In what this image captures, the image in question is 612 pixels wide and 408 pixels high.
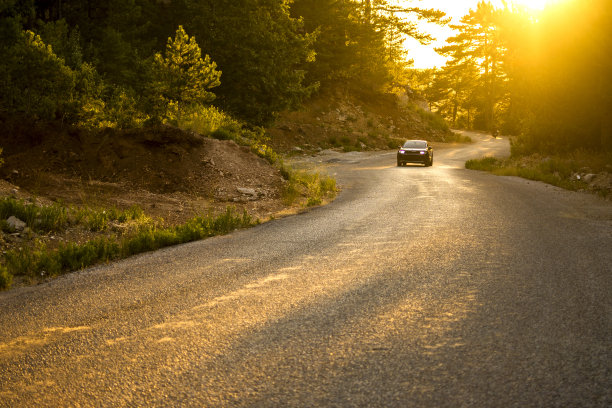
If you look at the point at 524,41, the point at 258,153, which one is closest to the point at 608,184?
the point at 524,41

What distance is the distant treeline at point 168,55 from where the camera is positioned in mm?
13227

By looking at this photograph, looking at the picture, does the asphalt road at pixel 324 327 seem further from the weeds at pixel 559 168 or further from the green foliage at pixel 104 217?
the weeds at pixel 559 168

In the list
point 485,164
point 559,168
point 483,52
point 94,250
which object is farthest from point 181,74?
point 483,52

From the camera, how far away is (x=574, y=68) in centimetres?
2158

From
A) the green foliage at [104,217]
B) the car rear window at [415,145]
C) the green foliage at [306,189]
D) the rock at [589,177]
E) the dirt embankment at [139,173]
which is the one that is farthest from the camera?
the car rear window at [415,145]

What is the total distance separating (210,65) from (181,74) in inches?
47.5

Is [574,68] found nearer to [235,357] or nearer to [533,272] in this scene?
[533,272]

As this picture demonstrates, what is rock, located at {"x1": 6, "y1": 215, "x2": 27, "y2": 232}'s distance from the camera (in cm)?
793

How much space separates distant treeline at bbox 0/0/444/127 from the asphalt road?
7.86m

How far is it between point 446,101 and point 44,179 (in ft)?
313

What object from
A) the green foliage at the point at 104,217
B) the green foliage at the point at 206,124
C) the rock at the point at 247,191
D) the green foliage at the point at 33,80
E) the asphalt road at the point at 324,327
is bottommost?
the asphalt road at the point at 324,327

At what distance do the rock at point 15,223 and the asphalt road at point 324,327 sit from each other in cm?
208

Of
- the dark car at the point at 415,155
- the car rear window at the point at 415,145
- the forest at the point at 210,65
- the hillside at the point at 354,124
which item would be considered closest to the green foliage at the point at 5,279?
the forest at the point at 210,65

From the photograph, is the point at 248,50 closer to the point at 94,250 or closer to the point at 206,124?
the point at 206,124
